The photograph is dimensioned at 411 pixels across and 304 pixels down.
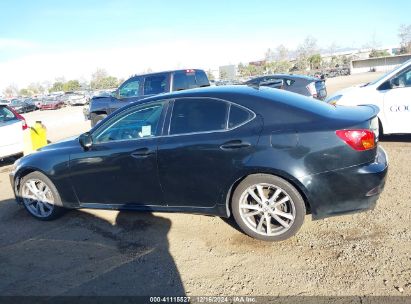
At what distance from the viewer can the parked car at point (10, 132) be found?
7594 millimetres

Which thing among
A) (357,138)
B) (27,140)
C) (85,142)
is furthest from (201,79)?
(357,138)

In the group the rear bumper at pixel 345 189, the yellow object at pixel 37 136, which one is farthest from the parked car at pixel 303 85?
the rear bumper at pixel 345 189

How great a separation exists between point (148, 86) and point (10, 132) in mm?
3526

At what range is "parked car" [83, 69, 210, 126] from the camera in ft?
30.6

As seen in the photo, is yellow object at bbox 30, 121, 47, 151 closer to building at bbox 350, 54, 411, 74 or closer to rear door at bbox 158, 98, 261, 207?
rear door at bbox 158, 98, 261, 207

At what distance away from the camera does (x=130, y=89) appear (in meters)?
9.73

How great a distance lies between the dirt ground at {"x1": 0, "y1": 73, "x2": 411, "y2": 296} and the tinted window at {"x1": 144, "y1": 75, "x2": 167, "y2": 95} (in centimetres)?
537

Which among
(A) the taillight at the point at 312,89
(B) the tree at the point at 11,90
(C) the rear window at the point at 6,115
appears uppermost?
(B) the tree at the point at 11,90

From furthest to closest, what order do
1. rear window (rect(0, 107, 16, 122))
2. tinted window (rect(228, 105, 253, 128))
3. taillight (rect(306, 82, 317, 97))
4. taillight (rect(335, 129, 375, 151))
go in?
taillight (rect(306, 82, 317, 97))
rear window (rect(0, 107, 16, 122))
tinted window (rect(228, 105, 253, 128))
taillight (rect(335, 129, 375, 151))

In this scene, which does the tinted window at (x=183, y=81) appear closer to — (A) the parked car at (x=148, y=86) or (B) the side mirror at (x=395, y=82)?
(A) the parked car at (x=148, y=86)

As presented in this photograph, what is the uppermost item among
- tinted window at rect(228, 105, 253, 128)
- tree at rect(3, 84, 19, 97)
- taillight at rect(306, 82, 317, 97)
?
tree at rect(3, 84, 19, 97)

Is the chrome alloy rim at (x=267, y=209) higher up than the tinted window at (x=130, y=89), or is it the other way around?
the tinted window at (x=130, y=89)

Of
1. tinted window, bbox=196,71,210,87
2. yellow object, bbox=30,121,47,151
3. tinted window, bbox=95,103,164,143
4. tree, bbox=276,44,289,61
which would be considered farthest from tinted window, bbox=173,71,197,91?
tree, bbox=276,44,289,61

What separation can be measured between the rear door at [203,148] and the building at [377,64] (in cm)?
6035
